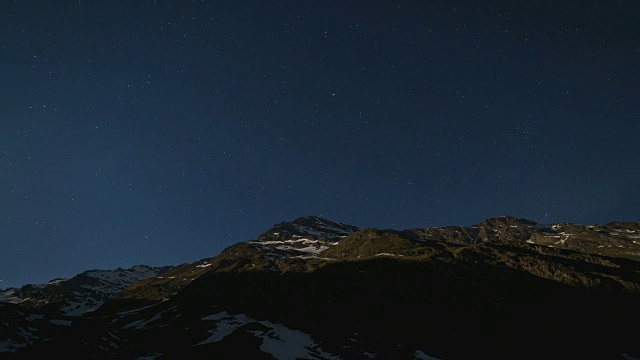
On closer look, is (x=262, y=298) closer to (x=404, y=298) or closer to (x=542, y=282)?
(x=404, y=298)

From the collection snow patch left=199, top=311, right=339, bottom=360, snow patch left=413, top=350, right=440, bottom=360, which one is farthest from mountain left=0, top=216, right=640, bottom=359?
snow patch left=413, top=350, right=440, bottom=360

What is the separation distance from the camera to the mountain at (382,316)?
10700cm

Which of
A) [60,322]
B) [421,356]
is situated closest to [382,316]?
[421,356]

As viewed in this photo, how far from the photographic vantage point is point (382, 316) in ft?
441

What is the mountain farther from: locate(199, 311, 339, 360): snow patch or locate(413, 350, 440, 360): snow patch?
locate(413, 350, 440, 360): snow patch

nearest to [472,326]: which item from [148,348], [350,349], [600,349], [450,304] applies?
[450,304]

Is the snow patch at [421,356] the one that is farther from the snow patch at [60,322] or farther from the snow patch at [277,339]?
the snow patch at [60,322]

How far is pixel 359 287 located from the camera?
157m

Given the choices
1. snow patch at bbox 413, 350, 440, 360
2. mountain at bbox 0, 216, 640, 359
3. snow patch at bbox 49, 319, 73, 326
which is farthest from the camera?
snow patch at bbox 49, 319, 73, 326

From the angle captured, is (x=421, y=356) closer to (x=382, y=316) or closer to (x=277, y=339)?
(x=382, y=316)

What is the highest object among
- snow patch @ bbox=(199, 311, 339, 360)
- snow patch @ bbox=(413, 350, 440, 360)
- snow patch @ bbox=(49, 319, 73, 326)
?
snow patch @ bbox=(49, 319, 73, 326)

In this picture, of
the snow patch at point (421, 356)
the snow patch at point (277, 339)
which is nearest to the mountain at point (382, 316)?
the snow patch at point (277, 339)

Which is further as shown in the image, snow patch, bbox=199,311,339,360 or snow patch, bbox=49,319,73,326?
snow patch, bbox=49,319,73,326

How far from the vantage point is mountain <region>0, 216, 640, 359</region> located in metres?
107
